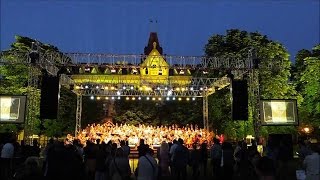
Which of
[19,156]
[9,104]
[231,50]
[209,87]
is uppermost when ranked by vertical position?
[231,50]

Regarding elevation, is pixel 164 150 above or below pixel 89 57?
below

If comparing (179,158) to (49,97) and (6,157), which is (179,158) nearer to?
(6,157)

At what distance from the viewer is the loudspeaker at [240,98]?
19516mm

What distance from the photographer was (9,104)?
61.0 ft

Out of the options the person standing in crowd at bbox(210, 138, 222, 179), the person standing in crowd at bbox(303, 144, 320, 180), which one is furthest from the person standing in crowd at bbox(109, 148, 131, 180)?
the person standing in crowd at bbox(210, 138, 222, 179)

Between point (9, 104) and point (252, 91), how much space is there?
11974mm

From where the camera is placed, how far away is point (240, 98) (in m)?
19.8

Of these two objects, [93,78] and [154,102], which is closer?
[93,78]

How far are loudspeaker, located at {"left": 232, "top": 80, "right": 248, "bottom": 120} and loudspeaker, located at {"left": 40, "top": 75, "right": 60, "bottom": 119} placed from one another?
838 cm

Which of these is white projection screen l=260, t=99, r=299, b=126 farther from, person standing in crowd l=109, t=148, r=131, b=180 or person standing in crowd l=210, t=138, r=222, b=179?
person standing in crowd l=109, t=148, r=131, b=180

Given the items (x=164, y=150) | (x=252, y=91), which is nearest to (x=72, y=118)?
(x=252, y=91)

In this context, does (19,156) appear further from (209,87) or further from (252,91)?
(209,87)

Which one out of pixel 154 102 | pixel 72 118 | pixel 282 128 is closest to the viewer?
pixel 282 128

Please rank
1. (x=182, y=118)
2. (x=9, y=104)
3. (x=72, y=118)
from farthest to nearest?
1. (x=182, y=118)
2. (x=72, y=118)
3. (x=9, y=104)
